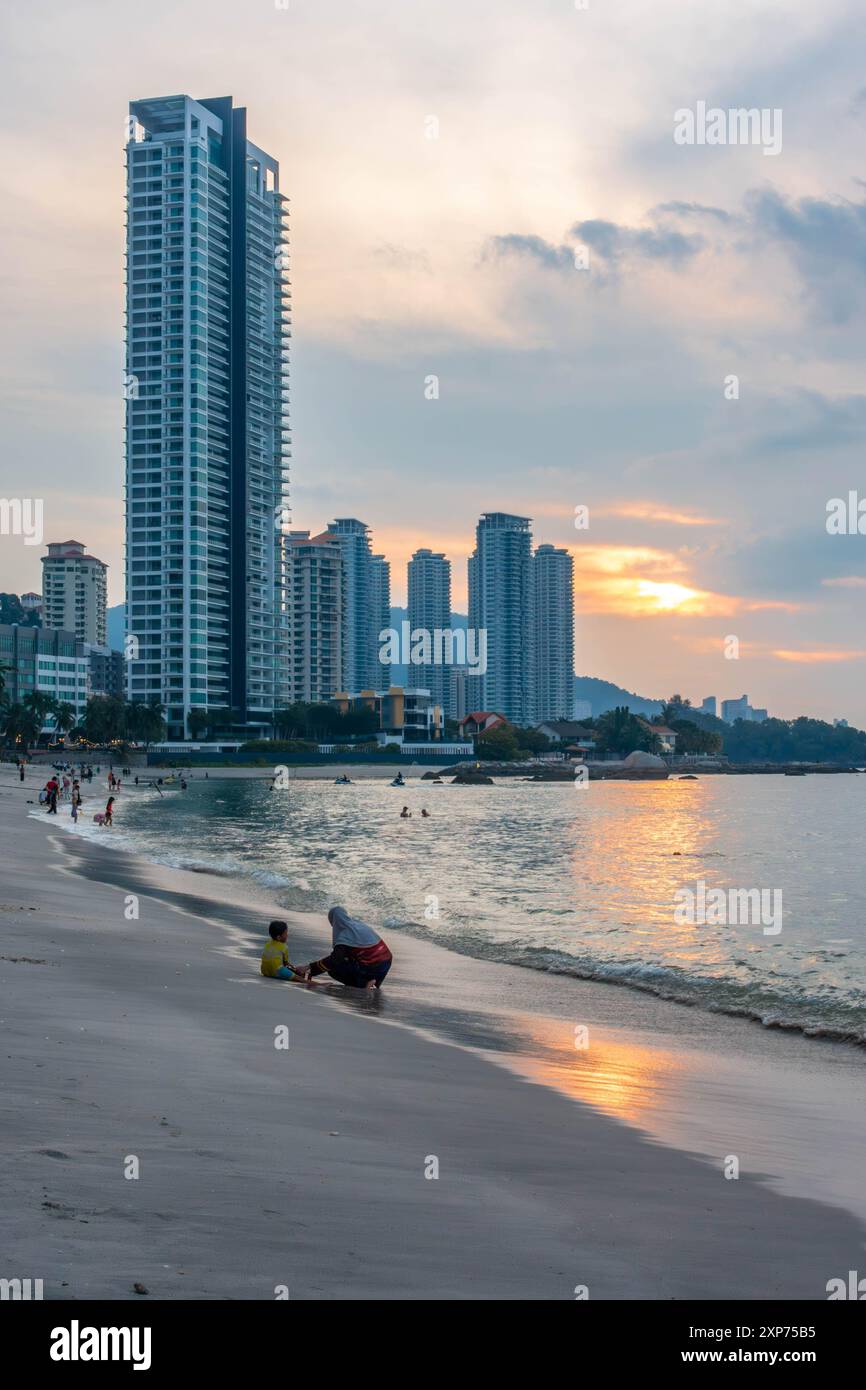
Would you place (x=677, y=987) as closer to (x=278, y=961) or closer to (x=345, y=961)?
(x=345, y=961)

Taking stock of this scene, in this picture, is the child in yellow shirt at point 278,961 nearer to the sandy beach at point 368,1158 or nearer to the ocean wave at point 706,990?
the sandy beach at point 368,1158

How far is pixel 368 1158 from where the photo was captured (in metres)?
8.12

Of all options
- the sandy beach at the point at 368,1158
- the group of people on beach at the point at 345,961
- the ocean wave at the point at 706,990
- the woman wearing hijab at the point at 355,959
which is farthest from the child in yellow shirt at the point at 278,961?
the ocean wave at the point at 706,990

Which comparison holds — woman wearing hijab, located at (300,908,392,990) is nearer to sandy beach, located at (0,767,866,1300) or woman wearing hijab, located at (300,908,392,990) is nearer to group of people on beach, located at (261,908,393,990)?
group of people on beach, located at (261,908,393,990)

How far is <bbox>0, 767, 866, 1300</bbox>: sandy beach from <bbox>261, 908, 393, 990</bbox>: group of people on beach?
5.68 ft

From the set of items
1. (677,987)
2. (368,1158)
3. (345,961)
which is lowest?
(677,987)

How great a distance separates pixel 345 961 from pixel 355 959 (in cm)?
17

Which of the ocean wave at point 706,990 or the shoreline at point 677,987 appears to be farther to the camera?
the ocean wave at point 706,990

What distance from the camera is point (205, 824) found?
72312mm

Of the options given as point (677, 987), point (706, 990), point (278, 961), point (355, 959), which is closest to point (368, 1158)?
point (355, 959)

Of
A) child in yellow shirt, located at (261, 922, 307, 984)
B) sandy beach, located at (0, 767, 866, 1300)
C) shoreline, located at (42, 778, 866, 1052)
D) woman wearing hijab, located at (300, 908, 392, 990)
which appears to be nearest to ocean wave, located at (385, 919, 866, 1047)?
shoreline, located at (42, 778, 866, 1052)

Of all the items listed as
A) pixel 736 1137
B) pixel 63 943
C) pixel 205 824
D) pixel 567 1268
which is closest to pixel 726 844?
pixel 205 824

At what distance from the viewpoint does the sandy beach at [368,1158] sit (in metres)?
5.98

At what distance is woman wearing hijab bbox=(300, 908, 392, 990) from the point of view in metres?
18.4
